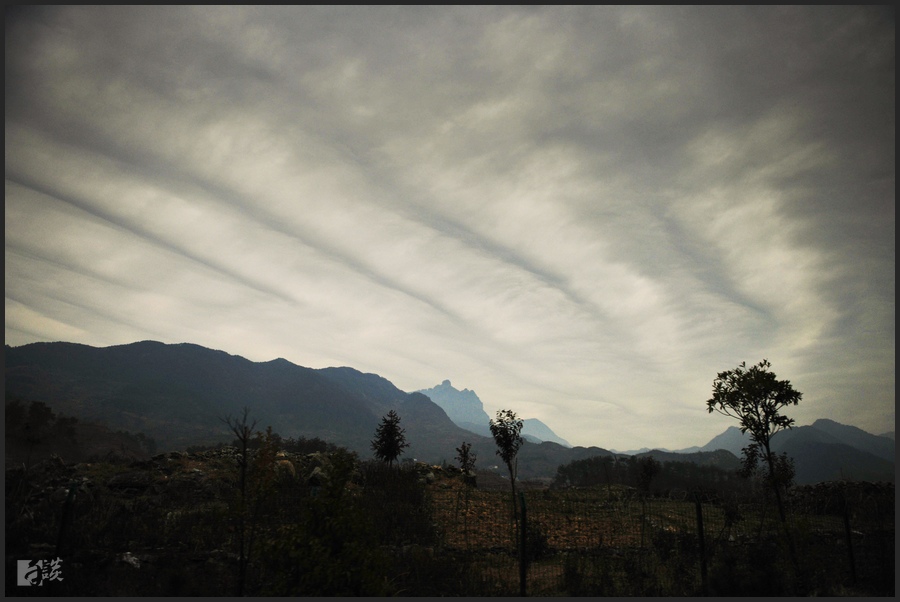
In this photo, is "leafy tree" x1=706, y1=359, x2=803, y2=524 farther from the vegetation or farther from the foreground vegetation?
the vegetation

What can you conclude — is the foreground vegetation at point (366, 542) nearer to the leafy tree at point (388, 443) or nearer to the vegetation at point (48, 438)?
the leafy tree at point (388, 443)

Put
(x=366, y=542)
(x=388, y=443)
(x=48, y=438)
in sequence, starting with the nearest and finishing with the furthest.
A: 1. (x=366, y=542)
2. (x=388, y=443)
3. (x=48, y=438)

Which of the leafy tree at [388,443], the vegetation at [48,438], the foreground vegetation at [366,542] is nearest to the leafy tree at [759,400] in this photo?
the foreground vegetation at [366,542]

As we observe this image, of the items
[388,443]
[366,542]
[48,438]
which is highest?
[388,443]

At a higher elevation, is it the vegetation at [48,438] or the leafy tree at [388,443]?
the leafy tree at [388,443]

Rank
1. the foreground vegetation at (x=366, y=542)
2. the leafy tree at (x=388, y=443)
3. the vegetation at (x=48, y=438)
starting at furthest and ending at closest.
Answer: the vegetation at (x=48, y=438), the leafy tree at (x=388, y=443), the foreground vegetation at (x=366, y=542)

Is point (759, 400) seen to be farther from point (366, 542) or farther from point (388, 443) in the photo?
point (388, 443)

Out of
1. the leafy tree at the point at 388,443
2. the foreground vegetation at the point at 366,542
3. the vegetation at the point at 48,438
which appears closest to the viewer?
the foreground vegetation at the point at 366,542

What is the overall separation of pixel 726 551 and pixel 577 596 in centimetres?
744

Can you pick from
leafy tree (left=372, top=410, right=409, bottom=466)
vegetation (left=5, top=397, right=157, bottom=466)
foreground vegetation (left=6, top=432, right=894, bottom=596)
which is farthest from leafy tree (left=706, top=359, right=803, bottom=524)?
vegetation (left=5, top=397, right=157, bottom=466)

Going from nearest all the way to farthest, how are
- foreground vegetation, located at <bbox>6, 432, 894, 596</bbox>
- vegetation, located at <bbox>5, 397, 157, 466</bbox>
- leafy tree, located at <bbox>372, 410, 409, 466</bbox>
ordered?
foreground vegetation, located at <bbox>6, 432, 894, 596</bbox>, leafy tree, located at <bbox>372, 410, 409, 466</bbox>, vegetation, located at <bbox>5, 397, 157, 466</bbox>

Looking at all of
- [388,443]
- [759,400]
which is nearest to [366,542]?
[759,400]

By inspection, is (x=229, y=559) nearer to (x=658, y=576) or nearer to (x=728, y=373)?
(x=658, y=576)

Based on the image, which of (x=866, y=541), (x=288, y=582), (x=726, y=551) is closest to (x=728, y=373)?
(x=726, y=551)
